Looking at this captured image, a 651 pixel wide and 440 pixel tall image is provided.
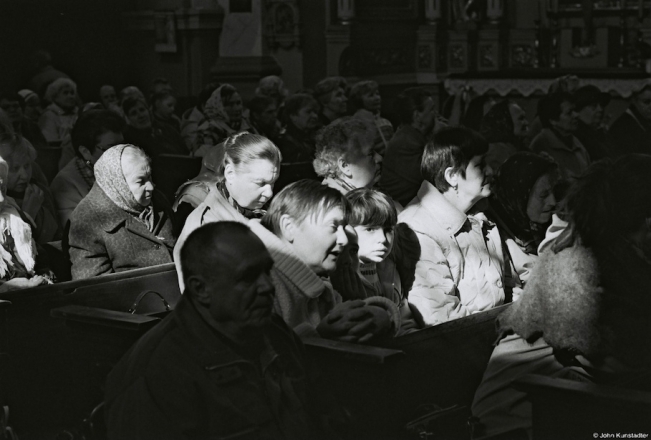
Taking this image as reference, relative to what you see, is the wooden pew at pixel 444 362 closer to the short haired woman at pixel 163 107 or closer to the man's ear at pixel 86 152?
the man's ear at pixel 86 152

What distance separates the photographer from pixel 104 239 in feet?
16.9

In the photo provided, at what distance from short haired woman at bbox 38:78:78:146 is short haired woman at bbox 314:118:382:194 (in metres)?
5.51

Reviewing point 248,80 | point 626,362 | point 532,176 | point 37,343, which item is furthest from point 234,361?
point 248,80

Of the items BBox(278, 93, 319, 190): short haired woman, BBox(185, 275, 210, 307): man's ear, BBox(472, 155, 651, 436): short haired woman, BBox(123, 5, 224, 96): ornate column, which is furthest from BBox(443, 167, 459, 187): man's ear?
Answer: BBox(123, 5, 224, 96): ornate column

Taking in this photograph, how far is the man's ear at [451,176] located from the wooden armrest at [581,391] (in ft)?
4.98

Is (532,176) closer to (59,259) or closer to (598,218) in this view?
(598,218)

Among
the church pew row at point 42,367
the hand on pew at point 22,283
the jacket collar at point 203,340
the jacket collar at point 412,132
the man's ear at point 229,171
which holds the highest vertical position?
the man's ear at point 229,171

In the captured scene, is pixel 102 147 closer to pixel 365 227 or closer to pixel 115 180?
pixel 115 180

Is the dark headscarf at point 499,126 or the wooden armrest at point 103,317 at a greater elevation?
the dark headscarf at point 499,126

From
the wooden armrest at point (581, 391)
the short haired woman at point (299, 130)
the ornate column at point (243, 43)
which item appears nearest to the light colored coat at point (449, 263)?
the wooden armrest at point (581, 391)

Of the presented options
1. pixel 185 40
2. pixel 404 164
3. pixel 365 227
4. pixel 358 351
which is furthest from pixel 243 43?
pixel 358 351

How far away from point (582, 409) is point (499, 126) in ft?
20.5

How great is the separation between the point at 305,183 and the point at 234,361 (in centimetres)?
106

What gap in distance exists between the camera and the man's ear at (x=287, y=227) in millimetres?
3566
